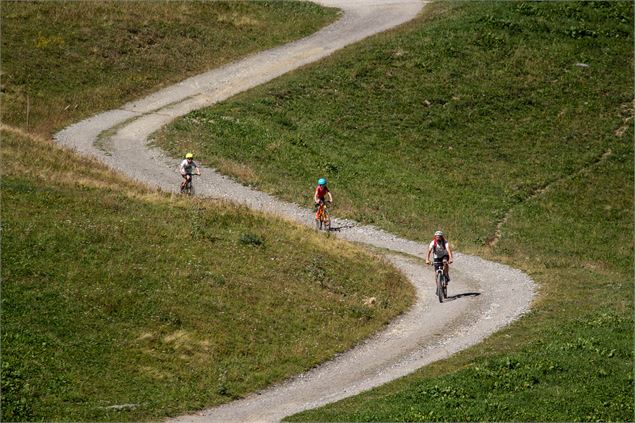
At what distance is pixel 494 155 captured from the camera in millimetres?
63562

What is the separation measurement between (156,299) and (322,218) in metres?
16.0

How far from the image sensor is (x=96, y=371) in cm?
2738

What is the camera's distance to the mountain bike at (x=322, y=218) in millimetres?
46316

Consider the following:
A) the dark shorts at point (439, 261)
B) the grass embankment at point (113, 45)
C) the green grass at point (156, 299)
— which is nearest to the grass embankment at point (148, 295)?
the green grass at point (156, 299)

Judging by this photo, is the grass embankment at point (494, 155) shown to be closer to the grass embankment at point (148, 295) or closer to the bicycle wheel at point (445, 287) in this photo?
the bicycle wheel at point (445, 287)

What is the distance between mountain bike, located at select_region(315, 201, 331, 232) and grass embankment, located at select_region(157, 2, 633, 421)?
3638 millimetres

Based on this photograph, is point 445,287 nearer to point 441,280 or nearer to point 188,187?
point 441,280

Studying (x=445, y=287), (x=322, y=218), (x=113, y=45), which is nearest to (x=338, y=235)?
(x=322, y=218)

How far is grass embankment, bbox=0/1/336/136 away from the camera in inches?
2496

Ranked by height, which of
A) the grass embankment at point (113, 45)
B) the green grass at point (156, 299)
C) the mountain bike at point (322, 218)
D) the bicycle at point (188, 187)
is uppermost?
the grass embankment at point (113, 45)

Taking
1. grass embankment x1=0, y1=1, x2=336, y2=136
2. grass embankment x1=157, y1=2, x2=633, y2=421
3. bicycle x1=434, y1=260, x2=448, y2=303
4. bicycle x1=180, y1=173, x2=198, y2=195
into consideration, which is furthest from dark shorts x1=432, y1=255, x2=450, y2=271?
grass embankment x1=0, y1=1, x2=336, y2=136

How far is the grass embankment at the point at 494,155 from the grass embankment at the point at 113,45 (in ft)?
21.6

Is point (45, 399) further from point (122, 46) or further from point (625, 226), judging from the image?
point (122, 46)

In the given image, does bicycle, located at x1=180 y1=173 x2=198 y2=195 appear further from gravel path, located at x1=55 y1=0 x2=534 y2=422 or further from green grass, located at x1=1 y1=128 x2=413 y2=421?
green grass, located at x1=1 y1=128 x2=413 y2=421
